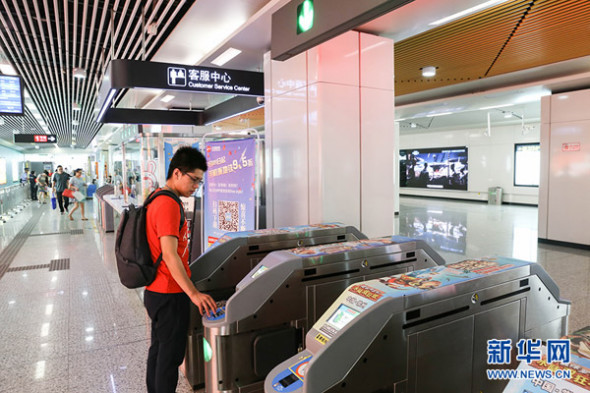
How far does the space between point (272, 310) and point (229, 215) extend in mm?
2079

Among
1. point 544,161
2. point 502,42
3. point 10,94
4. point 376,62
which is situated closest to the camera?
point 376,62

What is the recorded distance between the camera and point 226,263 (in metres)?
2.64

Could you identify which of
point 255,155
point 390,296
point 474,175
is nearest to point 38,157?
point 474,175

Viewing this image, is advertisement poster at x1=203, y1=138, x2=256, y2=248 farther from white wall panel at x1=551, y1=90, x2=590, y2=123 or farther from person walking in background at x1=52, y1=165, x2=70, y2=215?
person walking in background at x1=52, y1=165, x2=70, y2=215

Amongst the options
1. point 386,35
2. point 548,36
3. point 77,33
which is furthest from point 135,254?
point 548,36

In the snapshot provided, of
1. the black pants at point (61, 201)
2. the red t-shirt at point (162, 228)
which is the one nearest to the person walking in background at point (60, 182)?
the black pants at point (61, 201)

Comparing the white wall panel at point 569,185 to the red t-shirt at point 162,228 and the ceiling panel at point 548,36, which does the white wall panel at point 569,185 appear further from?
the red t-shirt at point 162,228

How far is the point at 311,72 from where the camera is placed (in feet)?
12.0

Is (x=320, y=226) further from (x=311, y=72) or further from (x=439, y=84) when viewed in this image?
(x=439, y=84)

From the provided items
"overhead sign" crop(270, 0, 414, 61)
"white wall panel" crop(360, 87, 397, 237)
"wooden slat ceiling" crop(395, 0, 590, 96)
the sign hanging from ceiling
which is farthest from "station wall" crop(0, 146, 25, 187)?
"overhead sign" crop(270, 0, 414, 61)

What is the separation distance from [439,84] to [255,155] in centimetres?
536

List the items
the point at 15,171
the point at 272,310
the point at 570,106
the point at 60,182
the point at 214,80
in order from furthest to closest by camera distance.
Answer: the point at 15,171, the point at 60,182, the point at 570,106, the point at 214,80, the point at 272,310

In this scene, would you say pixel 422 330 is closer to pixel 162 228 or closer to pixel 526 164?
pixel 162 228

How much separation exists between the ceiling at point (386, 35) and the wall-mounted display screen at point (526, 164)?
235 inches
